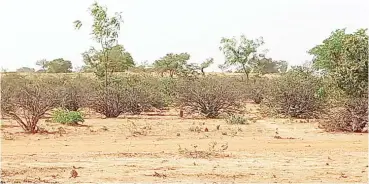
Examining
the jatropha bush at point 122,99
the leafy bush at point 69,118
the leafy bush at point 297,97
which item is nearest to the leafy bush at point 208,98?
the jatropha bush at point 122,99

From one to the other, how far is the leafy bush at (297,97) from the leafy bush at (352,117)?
22.9 feet

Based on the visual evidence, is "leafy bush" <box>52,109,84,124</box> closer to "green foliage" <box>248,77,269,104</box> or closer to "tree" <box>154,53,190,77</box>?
"green foliage" <box>248,77,269,104</box>

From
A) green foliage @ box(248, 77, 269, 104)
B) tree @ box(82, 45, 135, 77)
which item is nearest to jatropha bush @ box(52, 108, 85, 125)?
tree @ box(82, 45, 135, 77)

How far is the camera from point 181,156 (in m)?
13.4

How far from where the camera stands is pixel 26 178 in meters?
10.3

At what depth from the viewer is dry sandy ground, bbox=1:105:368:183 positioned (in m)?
10.5

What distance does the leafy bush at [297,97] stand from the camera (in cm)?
2811

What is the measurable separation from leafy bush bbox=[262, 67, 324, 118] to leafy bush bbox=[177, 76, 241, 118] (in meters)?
2.06

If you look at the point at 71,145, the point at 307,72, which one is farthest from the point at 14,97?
the point at 307,72

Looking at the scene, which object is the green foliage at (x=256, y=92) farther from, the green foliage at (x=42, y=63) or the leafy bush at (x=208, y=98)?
the green foliage at (x=42, y=63)

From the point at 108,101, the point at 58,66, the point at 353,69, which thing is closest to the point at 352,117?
the point at 353,69

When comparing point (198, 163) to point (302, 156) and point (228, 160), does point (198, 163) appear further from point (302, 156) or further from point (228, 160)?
point (302, 156)

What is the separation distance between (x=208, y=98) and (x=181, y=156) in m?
14.8

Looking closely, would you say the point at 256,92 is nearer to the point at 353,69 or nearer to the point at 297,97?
the point at 297,97
